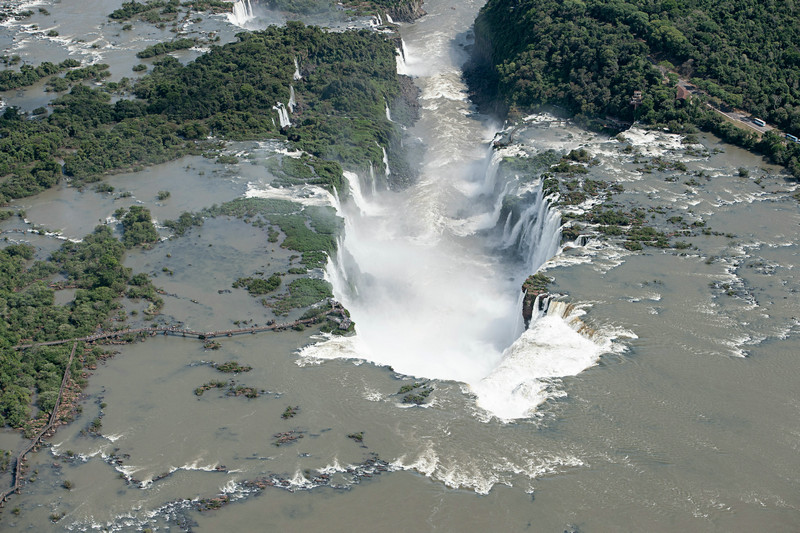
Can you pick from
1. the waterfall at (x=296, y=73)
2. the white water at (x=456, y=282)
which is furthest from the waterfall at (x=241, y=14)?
the white water at (x=456, y=282)

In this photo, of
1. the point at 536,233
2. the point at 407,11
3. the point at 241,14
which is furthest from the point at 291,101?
the point at 407,11

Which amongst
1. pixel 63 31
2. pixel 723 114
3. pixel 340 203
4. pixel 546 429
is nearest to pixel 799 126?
pixel 723 114

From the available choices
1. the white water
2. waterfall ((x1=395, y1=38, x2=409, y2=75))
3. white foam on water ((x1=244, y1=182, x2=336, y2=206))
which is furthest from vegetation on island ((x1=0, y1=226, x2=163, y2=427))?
waterfall ((x1=395, y1=38, x2=409, y2=75))

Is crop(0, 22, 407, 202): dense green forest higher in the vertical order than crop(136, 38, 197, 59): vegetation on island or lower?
lower

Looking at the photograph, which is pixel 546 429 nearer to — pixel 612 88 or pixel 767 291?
pixel 767 291

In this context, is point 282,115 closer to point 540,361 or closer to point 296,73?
point 296,73

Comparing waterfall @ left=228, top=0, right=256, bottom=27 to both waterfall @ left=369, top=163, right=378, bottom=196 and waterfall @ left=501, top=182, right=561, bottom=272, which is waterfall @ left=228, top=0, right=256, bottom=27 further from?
waterfall @ left=501, top=182, right=561, bottom=272
